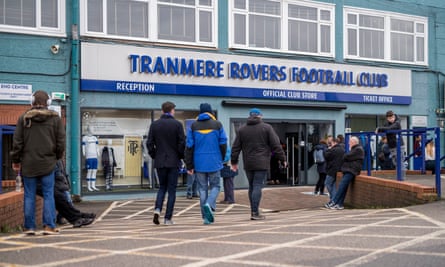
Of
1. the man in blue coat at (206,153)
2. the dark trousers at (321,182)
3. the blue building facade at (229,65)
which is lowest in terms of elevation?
the dark trousers at (321,182)

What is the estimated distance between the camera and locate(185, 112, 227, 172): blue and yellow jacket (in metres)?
9.24

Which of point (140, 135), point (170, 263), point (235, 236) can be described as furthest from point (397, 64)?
point (170, 263)

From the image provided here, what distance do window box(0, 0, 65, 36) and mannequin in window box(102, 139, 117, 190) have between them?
316cm

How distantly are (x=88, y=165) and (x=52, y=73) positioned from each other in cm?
251

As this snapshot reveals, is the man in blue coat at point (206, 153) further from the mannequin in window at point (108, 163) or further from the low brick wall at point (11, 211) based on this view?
the mannequin in window at point (108, 163)

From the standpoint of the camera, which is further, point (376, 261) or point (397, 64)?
point (397, 64)

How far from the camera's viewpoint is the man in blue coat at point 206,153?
923 cm

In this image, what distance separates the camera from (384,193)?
12.5 m

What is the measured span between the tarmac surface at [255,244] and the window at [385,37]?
39.0 feet

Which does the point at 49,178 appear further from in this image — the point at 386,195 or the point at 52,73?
the point at 52,73

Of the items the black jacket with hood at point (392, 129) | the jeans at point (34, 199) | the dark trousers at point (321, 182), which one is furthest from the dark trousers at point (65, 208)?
the dark trousers at point (321, 182)

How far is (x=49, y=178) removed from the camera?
7859 mm

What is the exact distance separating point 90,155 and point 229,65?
189 inches

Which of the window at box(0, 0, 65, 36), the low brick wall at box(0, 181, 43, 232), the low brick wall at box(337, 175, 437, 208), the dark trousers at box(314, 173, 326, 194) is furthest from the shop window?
the low brick wall at box(0, 181, 43, 232)
